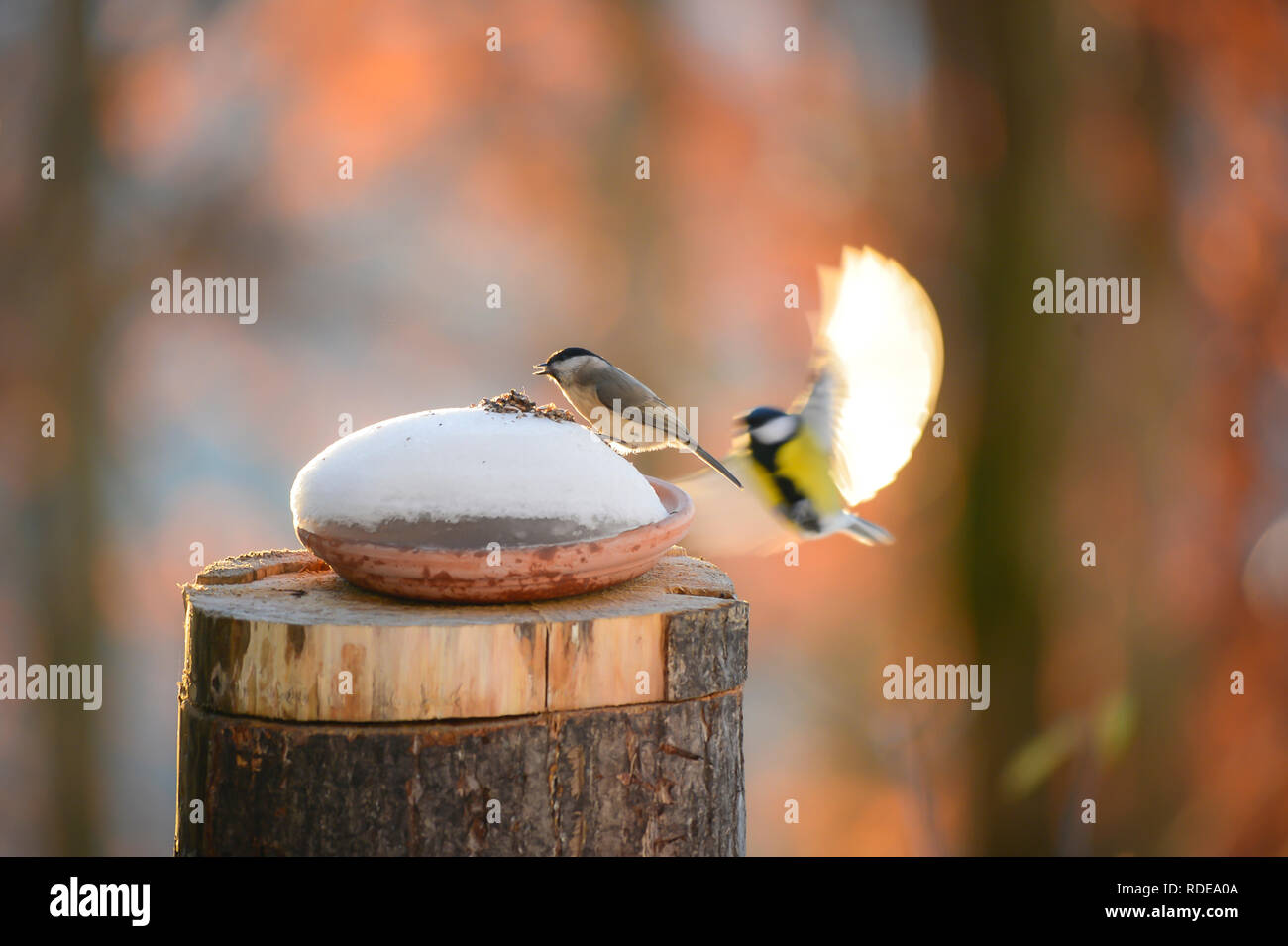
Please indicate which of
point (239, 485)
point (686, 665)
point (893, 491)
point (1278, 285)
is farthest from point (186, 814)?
point (1278, 285)

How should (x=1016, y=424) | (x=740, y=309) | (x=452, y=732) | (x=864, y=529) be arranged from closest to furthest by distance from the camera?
(x=452, y=732) < (x=864, y=529) < (x=1016, y=424) < (x=740, y=309)

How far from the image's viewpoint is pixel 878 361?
8.46 ft

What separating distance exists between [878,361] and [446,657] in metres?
1.57

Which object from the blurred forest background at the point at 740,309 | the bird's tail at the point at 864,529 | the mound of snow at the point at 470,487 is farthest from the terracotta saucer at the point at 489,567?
the blurred forest background at the point at 740,309

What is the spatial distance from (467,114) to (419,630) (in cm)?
419

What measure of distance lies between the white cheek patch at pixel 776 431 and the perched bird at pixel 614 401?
0.14m

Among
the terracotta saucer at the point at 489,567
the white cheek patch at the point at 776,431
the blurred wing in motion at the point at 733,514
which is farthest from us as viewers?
the blurred wing in motion at the point at 733,514

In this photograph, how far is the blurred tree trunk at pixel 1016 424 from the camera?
4.62 metres

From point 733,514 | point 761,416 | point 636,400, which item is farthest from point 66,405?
point 761,416

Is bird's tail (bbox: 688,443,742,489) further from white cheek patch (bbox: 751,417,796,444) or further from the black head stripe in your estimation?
the black head stripe

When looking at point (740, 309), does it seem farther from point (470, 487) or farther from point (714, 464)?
point (470, 487)

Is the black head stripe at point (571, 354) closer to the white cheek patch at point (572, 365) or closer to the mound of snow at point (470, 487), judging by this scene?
the white cheek patch at point (572, 365)

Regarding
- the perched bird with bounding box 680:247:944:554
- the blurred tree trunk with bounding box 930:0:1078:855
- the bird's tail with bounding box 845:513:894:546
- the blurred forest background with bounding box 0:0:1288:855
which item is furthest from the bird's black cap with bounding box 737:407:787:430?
the blurred tree trunk with bounding box 930:0:1078:855

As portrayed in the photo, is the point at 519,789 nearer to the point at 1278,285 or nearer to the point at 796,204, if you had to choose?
the point at 796,204
